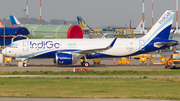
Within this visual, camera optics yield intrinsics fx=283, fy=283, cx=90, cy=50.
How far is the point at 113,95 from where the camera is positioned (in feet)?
57.4

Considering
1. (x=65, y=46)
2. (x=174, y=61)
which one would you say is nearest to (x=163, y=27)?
(x=174, y=61)

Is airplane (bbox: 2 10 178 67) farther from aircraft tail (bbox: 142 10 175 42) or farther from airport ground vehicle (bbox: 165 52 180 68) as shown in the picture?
airport ground vehicle (bbox: 165 52 180 68)

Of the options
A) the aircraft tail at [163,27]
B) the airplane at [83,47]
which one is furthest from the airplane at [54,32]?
the aircraft tail at [163,27]

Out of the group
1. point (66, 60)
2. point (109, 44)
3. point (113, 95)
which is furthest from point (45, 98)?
point (109, 44)

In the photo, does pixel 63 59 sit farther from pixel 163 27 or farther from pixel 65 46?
pixel 163 27

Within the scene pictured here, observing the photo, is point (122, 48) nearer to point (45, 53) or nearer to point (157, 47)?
point (157, 47)

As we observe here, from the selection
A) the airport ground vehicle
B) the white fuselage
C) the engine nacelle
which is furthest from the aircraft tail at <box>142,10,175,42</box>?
the engine nacelle

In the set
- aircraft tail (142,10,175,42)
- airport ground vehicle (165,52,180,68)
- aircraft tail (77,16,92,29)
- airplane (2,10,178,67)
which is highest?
aircraft tail (77,16,92,29)

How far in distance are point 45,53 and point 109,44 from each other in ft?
31.6

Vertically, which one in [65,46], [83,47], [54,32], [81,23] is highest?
[81,23]

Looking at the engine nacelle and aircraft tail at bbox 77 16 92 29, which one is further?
aircraft tail at bbox 77 16 92 29

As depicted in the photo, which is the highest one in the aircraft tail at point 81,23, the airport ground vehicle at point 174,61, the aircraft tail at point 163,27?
the aircraft tail at point 81,23

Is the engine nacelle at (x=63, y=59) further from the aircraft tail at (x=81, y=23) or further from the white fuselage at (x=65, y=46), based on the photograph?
the aircraft tail at (x=81, y=23)

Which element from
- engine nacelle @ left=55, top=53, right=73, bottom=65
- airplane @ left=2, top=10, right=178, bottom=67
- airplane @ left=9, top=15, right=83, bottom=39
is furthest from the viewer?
airplane @ left=9, top=15, right=83, bottom=39
